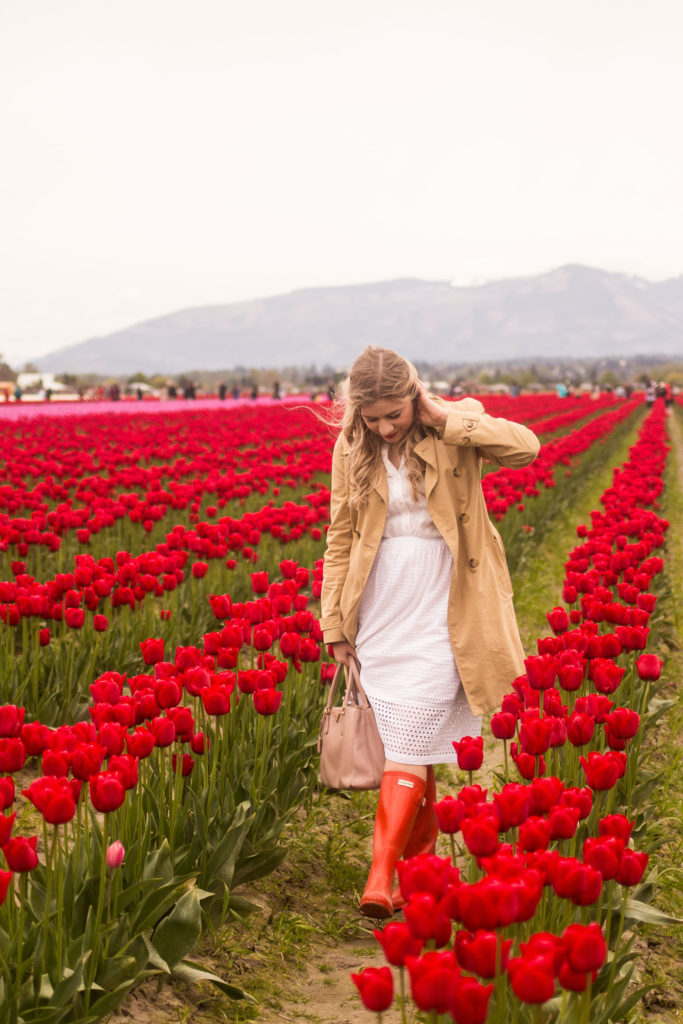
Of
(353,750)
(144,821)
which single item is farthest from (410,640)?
A: (144,821)

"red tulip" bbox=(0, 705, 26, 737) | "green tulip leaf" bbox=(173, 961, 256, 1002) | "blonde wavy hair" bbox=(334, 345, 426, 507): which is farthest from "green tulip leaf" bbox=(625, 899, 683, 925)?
"red tulip" bbox=(0, 705, 26, 737)

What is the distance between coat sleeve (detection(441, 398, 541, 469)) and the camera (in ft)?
11.7

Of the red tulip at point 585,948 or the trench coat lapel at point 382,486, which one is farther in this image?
the trench coat lapel at point 382,486

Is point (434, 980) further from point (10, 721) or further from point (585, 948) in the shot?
point (10, 721)

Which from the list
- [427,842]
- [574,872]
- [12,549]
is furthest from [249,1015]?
[12,549]

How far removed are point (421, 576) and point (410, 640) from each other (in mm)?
248

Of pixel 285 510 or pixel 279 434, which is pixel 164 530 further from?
pixel 279 434

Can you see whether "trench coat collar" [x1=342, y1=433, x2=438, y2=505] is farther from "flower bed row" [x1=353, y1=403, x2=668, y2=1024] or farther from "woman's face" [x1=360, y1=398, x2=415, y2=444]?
"flower bed row" [x1=353, y1=403, x2=668, y2=1024]

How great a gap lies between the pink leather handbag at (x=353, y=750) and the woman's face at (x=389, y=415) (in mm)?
1022

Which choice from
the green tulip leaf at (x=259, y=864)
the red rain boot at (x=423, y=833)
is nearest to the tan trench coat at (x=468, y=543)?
the red rain boot at (x=423, y=833)

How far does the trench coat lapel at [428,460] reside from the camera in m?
3.64

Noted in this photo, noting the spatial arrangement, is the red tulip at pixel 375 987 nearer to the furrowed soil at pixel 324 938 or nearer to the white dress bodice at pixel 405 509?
the furrowed soil at pixel 324 938

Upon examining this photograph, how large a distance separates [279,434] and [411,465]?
54.6 feet

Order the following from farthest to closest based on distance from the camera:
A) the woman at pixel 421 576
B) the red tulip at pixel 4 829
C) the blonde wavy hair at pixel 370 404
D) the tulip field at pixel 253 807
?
the woman at pixel 421 576 → the blonde wavy hair at pixel 370 404 → the red tulip at pixel 4 829 → the tulip field at pixel 253 807
